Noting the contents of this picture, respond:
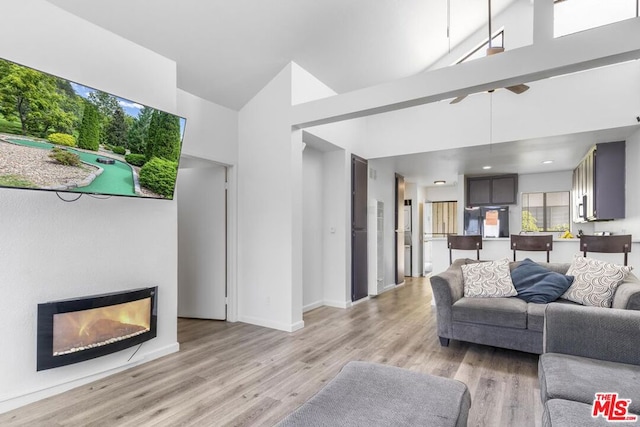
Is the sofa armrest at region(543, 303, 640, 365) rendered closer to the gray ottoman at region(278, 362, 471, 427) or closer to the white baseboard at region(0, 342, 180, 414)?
the gray ottoman at region(278, 362, 471, 427)

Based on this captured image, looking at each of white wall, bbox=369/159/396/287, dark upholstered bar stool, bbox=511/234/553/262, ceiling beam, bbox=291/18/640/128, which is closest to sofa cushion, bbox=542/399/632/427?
ceiling beam, bbox=291/18/640/128

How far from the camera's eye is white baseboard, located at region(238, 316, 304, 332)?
394 centimetres

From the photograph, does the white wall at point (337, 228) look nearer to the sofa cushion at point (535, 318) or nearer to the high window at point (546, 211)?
the sofa cushion at point (535, 318)

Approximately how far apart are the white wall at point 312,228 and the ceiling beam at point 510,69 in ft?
5.61

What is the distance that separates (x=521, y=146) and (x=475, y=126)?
71 cm

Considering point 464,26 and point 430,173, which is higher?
point 464,26

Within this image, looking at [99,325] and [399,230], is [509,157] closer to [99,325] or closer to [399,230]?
[399,230]

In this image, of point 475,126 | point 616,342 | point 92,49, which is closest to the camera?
point 616,342

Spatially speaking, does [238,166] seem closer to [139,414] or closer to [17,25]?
[17,25]

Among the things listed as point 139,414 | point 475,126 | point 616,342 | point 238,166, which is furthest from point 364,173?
point 139,414

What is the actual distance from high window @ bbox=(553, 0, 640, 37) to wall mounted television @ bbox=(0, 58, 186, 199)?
4660 mm

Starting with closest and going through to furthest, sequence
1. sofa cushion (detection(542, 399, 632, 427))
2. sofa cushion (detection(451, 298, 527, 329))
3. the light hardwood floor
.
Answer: sofa cushion (detection(542, 399, 632, 427)) → the light hardwood floor → sofa cushion (detection(451, 298, 527, 329))

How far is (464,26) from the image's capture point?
14.8 feet

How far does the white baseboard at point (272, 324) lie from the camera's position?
3.94m
